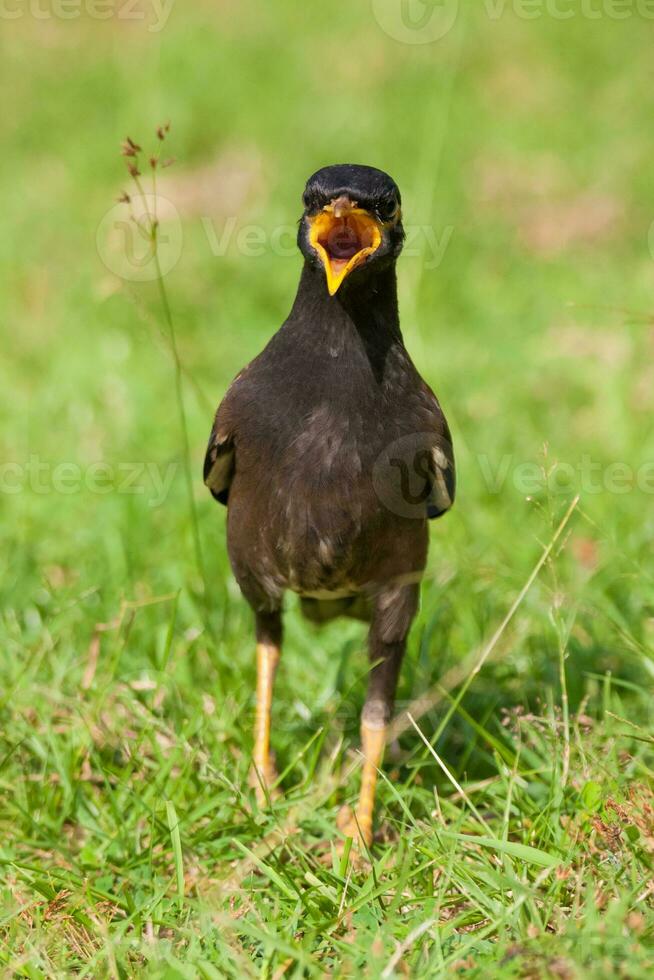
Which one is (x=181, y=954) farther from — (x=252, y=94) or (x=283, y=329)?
(x=252, y=94)

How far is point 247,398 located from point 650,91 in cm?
890

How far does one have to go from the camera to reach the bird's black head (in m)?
3.30

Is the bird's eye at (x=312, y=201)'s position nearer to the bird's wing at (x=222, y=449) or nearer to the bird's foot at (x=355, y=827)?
the bird's wing at (x=222, y=449)

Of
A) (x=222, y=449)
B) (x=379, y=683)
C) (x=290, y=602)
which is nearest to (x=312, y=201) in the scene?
(x=222, y=449)

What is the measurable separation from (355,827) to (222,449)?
138cm

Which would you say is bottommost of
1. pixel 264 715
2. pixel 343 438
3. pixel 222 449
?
pixel 264 715

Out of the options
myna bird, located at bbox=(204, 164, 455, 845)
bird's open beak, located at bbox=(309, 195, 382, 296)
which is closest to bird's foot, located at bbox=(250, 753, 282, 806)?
myna bird, located at bbox=(204, 164, 455, 845)

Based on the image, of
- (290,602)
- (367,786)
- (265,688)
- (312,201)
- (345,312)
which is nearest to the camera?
(312,201)

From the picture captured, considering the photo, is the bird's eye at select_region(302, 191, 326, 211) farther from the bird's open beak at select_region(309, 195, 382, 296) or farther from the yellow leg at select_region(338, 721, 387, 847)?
the yellow leg at select_region(338, 721, 387, 847)

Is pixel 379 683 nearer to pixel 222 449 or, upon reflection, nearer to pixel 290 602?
pixel 222 449

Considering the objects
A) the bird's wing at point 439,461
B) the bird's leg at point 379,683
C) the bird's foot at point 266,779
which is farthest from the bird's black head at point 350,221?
the bird's foot at point 266,779

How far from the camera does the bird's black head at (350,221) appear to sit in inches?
130

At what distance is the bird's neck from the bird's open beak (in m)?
0.09

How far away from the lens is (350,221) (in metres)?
3.48
